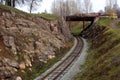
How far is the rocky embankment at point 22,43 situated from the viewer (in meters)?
39.9

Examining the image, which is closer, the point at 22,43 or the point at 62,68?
the point at 62,68

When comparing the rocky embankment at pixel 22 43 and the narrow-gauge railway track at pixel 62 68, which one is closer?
the narrow-gauge railway track at pixel 62 68

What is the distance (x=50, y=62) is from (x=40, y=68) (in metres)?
4.07

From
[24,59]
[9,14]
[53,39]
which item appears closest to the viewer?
[24,59]

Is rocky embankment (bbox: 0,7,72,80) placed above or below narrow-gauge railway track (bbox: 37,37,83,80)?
above

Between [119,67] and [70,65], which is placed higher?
[119,67]

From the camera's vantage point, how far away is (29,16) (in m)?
54.7

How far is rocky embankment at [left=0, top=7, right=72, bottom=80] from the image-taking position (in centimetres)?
3991

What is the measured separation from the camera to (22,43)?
152ft

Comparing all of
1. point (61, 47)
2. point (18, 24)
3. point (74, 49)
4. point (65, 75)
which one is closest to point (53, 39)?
point (61, 47)

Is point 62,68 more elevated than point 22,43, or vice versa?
point 22,43

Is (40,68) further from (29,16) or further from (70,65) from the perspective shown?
(29,16)

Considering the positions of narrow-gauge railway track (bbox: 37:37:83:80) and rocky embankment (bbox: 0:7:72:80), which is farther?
rocky embankment (bbox: 0:7:72:80)

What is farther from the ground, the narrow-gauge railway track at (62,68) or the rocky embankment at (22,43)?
the rocky embankment at (22,43)
